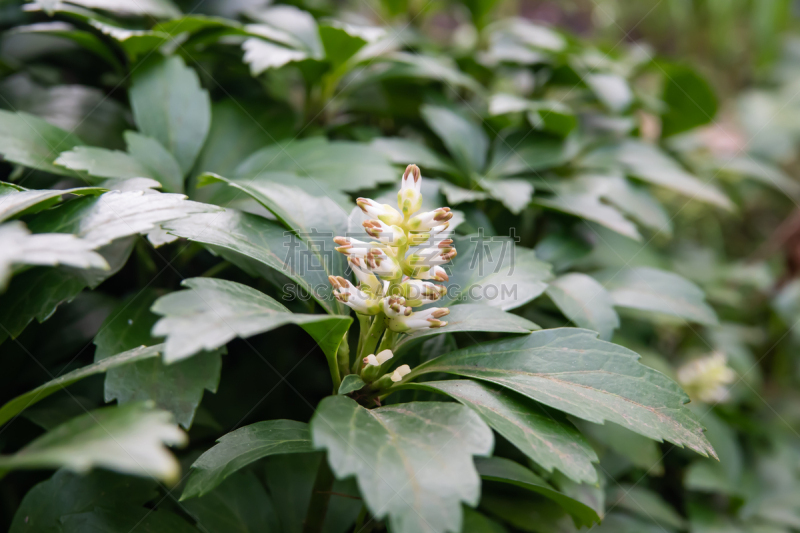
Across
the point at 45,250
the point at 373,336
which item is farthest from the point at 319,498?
the point at 45,250

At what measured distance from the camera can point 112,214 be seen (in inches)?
23.4

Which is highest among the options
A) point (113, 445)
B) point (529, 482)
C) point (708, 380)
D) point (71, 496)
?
point (113, 445)

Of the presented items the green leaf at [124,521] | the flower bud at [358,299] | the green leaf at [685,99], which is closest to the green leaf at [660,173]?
the green leaf at [685,99]

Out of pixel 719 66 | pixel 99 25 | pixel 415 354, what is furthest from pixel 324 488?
pixel 719 66

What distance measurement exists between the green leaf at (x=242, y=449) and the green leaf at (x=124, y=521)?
101mm

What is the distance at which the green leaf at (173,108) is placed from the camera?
3.03 feet

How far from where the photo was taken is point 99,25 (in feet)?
3.01

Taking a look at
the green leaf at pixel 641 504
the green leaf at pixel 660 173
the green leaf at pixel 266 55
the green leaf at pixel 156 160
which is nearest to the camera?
the green leaf at pixel 156 160

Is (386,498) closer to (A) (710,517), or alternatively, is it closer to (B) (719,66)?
(A) (710,517)

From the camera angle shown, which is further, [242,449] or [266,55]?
[266,55]

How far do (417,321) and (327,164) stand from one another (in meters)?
0.45

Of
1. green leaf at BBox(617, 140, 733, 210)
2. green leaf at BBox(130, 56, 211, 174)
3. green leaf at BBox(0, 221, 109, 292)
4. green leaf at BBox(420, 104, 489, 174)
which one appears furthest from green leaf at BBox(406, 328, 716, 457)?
green leaf at BBox(617, 140, 733, 210)

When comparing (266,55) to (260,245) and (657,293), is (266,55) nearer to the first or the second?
(260,245)

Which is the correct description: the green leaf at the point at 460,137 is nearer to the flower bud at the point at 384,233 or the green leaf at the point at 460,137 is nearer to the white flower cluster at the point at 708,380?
the flower bud at the point at 384,233
